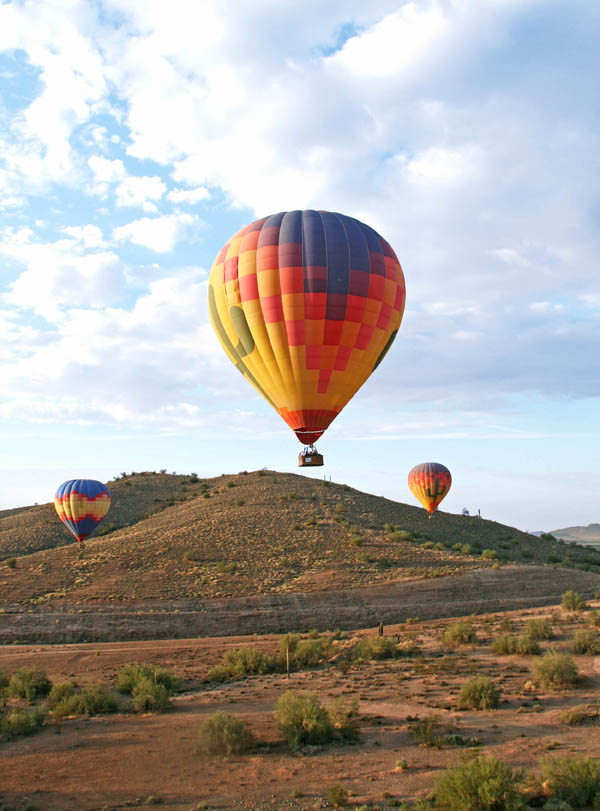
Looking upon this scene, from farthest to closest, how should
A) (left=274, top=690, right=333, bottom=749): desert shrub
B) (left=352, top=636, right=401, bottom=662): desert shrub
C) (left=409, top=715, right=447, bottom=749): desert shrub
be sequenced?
(left=352, top=636, right=401, bottom=662): desert shrub < (left=274, top=690, right=333, bottom=749): desert shrub < (left=409, top=715, right=447, bottom=749): desert shrub

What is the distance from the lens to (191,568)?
4897cm

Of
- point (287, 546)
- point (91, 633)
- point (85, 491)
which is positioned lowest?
point (91, 633)

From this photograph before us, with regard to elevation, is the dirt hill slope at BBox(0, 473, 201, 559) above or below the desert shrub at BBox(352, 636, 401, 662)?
above

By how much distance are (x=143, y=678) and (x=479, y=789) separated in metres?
14.5

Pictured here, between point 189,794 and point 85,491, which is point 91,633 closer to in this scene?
Result: point 85,491

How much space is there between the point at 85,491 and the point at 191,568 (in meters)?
11.1


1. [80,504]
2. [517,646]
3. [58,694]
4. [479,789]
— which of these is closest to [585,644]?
[517,646]

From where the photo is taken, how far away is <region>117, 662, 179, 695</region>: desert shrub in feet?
76.4

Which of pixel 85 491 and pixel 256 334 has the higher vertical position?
pixel 256 334

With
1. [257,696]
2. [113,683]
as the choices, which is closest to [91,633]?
[113,683]

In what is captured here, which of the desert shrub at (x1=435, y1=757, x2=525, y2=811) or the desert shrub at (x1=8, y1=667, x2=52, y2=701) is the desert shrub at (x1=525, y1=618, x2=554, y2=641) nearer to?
the desert shrub at (x1=435, y1=757, x2=525, y2=811)

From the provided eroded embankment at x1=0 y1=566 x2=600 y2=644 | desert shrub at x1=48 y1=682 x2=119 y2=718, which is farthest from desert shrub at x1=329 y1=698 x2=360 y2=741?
eroded embankment at x1=0 y1=566 x2=600 y2=644

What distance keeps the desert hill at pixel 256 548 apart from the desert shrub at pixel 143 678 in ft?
58.1

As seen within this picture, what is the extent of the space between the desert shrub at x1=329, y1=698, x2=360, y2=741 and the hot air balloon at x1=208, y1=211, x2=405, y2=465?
10720 millimetres
